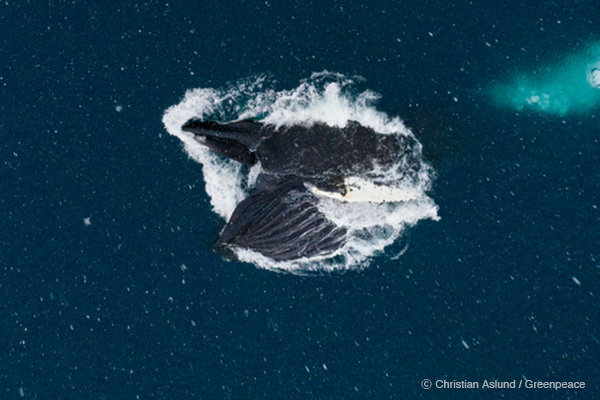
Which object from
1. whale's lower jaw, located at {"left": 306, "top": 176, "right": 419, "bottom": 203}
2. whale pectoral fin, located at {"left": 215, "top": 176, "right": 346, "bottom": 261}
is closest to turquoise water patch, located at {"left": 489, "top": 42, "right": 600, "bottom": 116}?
whale's lower jaw, located at {"left": 306, "top": 176, "right": 419, "bottom": 203}

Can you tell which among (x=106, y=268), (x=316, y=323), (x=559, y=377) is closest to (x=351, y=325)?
(x=316, y=323)

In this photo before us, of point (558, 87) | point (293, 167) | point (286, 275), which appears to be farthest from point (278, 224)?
point (558, 87)

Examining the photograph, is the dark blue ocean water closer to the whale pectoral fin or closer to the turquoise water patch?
the turquoise water patch

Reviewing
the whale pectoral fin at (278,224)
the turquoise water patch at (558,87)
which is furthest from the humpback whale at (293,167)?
the turquoise water patch at (558,87)

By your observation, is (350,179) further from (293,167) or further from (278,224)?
(278,224)

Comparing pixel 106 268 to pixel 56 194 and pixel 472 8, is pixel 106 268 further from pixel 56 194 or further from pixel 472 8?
pixel 472 8

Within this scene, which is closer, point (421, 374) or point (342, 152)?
point (342, 152)
